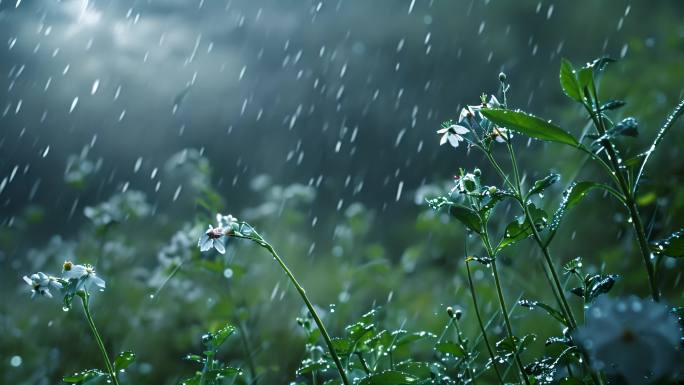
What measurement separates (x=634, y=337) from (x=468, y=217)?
0.28 metres

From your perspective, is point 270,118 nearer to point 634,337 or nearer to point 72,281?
point 72,281

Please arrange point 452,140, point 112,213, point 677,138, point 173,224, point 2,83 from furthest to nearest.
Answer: point 2,83 → point 173,224 → point 677,138 → point 112,213 → point 452,140

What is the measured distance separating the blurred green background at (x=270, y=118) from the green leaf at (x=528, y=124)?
5.37 ft

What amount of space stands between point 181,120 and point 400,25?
63.4 inches

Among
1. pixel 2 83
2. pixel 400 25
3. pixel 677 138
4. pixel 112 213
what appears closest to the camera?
pixel 112 213

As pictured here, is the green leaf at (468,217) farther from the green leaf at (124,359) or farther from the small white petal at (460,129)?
the green leaf at (124,359)

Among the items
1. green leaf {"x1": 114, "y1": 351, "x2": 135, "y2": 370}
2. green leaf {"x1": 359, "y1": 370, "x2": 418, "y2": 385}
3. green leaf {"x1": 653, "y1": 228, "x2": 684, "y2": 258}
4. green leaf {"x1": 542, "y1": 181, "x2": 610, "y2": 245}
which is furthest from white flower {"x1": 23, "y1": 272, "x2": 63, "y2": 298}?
green leaf {"x1": 653, "y1": 228, "x2": 684, "y2": 258}

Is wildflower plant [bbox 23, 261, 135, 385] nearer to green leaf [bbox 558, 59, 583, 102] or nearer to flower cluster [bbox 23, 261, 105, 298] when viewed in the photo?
flower cluster [bbox 23, 261, 105, 298]

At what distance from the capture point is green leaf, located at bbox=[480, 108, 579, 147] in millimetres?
647

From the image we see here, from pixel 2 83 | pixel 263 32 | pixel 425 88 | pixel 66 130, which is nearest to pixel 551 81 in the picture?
pixel 425 88

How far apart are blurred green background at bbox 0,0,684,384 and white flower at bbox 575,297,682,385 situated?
5.79 feet

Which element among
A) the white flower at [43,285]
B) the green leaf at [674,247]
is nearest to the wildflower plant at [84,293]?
the white flower at [43,285]

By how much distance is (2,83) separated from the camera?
376 centimetres

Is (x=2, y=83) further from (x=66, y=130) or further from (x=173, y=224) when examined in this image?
(x=173, y=224)
